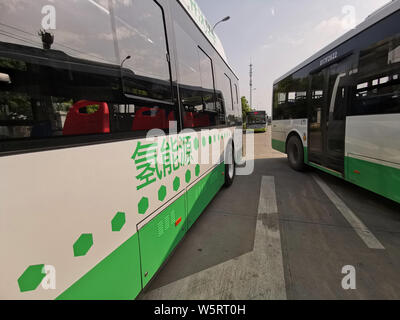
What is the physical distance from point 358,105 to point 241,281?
372 centimetres

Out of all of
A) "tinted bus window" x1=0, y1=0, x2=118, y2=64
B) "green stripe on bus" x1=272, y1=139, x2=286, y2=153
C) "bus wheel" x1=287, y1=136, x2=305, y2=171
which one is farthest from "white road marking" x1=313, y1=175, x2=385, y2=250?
"tinted bus window" x1=0, y1=0, x2=118, y2=64

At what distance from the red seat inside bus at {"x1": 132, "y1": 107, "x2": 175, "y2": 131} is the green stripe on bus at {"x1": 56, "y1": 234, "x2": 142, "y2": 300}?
0.97 metres

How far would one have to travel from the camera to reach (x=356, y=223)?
3.18m

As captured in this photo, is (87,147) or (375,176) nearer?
(87,147)

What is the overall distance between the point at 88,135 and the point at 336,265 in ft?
9.46

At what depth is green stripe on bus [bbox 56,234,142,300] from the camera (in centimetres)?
117

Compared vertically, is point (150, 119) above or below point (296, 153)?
above

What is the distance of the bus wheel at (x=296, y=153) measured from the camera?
6090mm

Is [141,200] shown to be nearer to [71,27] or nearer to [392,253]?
[71,27]

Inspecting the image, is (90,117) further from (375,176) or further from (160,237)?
(375,176)

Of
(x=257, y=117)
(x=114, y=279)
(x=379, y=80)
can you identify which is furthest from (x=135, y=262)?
(x=257, y=117)

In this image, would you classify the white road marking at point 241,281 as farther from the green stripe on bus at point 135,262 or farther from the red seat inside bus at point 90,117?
the red seat inside bus at point 90,117
